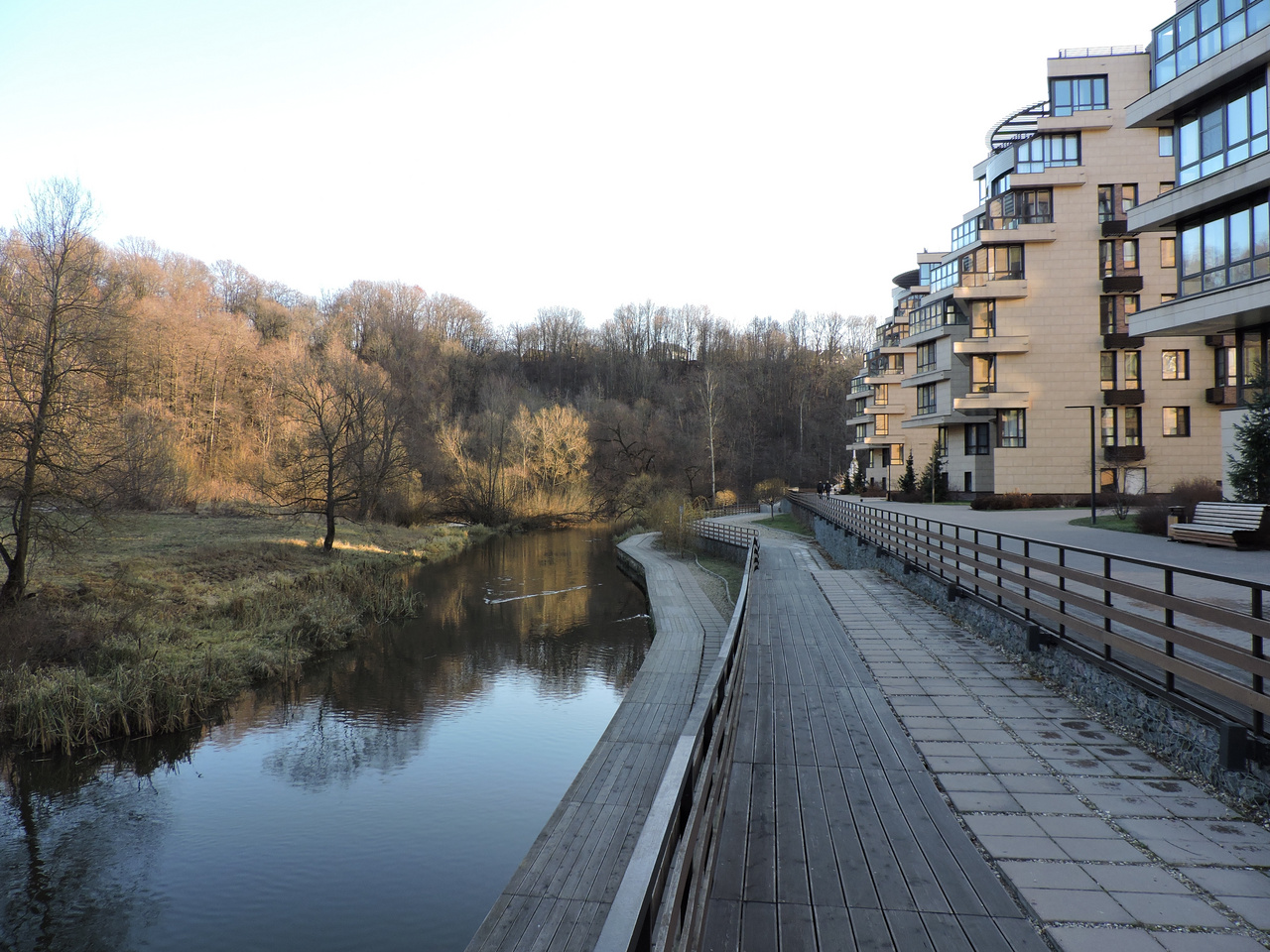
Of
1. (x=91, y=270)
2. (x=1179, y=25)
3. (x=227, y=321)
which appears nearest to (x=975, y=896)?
(x=91, y=270)

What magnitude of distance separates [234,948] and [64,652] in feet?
31.3

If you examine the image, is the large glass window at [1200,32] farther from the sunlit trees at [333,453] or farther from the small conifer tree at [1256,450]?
the sunlit trees at [333,453]

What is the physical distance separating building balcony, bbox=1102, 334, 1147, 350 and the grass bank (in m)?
34.4

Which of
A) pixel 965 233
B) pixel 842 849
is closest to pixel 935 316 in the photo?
pixel 965 233

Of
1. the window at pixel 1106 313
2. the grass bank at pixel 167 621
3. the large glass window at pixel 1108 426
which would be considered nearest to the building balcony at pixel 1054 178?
the window at pixel 1106 313

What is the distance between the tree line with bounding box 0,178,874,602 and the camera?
1644cm

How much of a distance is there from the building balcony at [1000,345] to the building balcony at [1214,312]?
17.8m

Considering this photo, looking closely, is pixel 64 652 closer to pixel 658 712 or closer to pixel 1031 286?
pixel 658 712

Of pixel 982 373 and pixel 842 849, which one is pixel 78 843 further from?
pixel 982 373

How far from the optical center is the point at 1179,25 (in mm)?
19469

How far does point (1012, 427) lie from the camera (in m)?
38.5

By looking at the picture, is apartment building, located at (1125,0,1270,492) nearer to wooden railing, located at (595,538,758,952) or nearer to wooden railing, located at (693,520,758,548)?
wooden railing, located at (693,520,758,548)

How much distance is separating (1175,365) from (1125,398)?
2.79m

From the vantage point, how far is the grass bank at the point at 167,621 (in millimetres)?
13312
